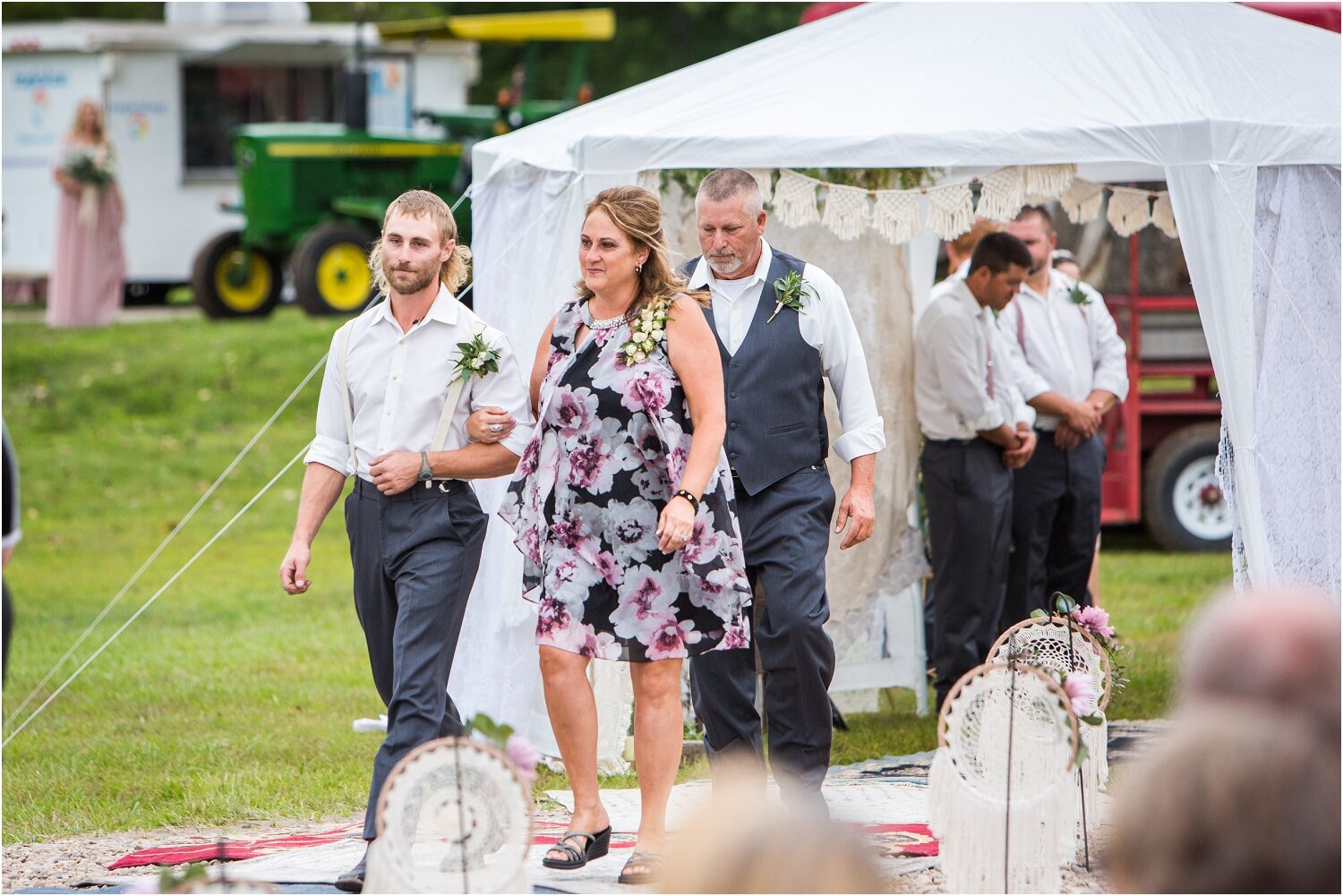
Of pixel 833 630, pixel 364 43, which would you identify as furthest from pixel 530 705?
pixel 364 43

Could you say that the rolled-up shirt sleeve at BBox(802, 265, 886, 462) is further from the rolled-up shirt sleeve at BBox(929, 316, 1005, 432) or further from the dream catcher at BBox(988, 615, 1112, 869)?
the rolled-up shirt sleeve at BBox(929, 316, 1005, 432)

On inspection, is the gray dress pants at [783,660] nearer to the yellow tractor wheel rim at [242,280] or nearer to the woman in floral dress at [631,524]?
the woman in floral dress at [631,524]

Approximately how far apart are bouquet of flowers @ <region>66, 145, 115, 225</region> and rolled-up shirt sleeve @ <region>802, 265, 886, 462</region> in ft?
41.9

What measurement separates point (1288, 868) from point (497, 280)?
4509mm

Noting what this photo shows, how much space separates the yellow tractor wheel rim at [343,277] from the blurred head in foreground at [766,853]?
1441cm

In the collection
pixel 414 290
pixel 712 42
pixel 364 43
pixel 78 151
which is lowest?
pixel 414 290

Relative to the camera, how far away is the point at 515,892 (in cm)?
320

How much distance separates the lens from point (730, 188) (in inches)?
183

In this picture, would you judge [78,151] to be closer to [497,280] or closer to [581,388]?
[497,280]

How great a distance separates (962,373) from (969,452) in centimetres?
34

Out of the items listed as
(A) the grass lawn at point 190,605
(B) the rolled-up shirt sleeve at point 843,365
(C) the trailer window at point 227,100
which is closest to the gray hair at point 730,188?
(B) the rolled-up shirt sleeve at point 843,365

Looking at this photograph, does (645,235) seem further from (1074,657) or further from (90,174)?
(90,174)

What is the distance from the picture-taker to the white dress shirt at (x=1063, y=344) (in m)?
6.91

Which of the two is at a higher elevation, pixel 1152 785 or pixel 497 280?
pixel 497 280
